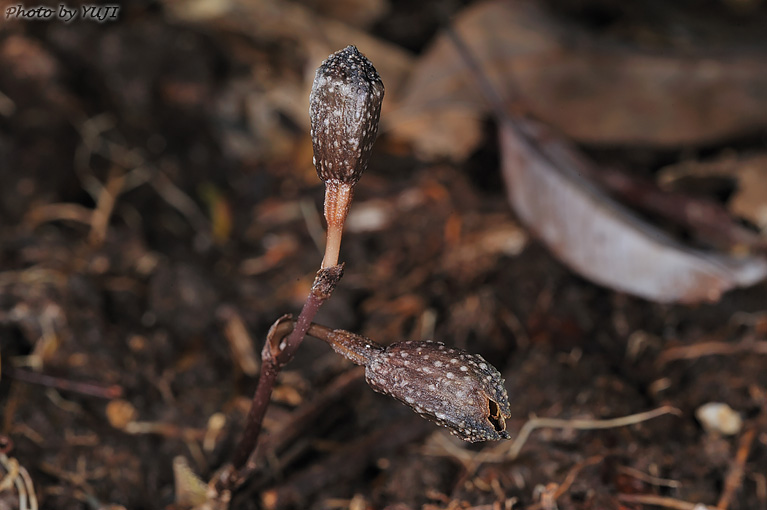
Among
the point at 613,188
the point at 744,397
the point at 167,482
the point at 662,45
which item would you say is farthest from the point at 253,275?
the point at 662,45

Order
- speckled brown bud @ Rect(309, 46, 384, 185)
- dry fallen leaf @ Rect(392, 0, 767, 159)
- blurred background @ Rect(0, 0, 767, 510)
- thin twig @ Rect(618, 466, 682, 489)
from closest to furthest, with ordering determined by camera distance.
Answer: speckled brown bud @ Rect(309, 46, 384, 185)
thin twig @ Rect(618, 466, 682, 489)
blurred background @ Rect(0, 0, 767, 510)
dry fallen leaf @ Rect(392, 0, 767, 159)

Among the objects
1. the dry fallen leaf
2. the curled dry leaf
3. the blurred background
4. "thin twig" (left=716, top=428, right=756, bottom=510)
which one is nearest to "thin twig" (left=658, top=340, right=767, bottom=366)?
the blurred background

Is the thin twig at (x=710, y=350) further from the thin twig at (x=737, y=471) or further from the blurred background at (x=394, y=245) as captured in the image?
the thin twig at (x=737, y=471)

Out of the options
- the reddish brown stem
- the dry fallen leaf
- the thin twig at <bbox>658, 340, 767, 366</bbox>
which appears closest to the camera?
the reddish brown stem

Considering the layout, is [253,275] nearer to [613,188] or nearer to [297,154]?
[297,154]

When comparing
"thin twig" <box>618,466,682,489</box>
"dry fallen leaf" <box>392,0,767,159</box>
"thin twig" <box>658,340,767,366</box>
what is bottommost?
"thin twig" <box>618,466,682,489</box>

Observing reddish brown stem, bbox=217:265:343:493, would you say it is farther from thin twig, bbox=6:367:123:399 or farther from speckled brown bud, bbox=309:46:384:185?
thin twig, bbox=6:367:123:399

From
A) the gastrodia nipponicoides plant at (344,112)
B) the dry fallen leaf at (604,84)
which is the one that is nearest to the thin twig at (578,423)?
the gastrodia nipponicoides plant at (344,112)

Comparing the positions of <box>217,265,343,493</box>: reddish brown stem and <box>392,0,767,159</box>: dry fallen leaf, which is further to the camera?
<box>392,0,767,159</box>: dry fallen leaf
